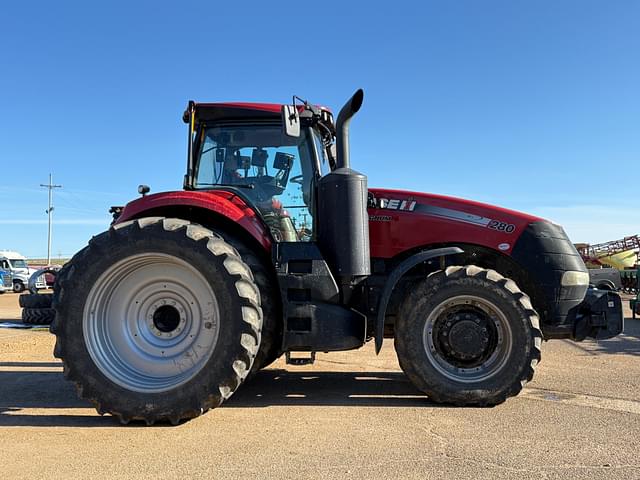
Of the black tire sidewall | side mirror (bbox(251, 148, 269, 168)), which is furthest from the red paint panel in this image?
the black tire sidewall

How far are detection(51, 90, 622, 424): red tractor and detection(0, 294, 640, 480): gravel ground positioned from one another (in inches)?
12.3

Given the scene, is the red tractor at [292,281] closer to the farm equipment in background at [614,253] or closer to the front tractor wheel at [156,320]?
the front tractor wheel at [156,320]

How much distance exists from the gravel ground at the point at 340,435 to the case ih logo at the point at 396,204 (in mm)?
1752

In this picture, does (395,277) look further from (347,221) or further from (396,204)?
(396,204)

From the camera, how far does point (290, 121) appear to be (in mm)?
4250

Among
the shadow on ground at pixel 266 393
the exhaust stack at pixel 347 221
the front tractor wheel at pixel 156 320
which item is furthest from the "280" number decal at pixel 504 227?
the front tractor wheel at pixel 156 320

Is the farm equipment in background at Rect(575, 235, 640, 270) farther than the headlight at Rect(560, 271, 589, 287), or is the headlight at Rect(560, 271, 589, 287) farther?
the farm equipment in background at Rect(575, 235, 640, 270)

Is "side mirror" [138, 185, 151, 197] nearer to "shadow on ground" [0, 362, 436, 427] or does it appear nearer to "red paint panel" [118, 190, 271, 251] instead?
"red paint panel" [118, 190, 271, 251]

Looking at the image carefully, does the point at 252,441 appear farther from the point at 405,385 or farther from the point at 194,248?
the point at 405,385

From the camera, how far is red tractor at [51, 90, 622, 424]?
3.97 metres

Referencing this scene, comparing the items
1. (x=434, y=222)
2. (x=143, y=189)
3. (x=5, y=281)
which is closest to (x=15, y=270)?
(x=5, y=281)

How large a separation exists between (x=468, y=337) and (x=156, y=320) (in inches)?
104

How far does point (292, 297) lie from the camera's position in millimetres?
4359

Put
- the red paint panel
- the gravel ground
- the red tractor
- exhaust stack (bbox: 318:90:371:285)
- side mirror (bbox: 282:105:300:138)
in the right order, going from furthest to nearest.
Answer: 1. exhaust stack (bbox: 318:90:371:285)
2. the red paint panel
3. side mirror (bbox: 282:105:300:138)
4. the red tractor
5. the gravel ground
